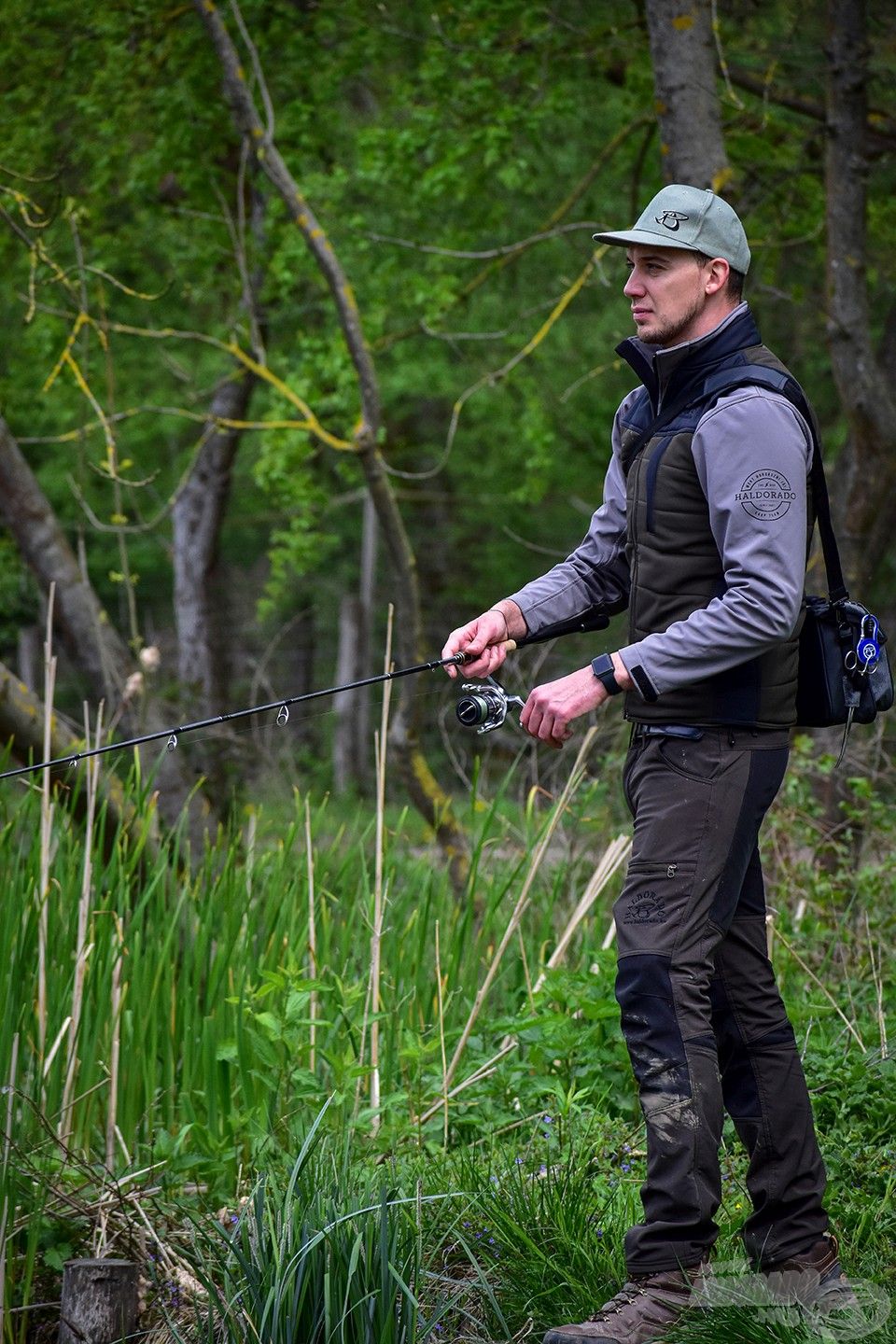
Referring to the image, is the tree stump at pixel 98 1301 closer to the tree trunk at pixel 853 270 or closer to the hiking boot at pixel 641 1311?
the hiking boot at pixel 641 1311

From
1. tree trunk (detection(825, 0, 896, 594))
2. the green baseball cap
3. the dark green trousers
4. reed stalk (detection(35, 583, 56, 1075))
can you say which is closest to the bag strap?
the green baseball cap

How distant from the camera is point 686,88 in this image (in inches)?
218

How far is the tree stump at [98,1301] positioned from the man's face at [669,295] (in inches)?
82.6

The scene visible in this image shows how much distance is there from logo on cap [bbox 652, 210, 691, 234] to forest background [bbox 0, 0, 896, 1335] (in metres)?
1.14

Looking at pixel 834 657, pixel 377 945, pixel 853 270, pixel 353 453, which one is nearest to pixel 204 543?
pixel 353 453

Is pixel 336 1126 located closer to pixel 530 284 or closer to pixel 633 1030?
pixel 633 1030

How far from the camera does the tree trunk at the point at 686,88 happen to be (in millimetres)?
5523

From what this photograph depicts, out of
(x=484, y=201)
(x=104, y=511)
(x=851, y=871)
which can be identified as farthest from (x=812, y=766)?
(x=104, y=511)

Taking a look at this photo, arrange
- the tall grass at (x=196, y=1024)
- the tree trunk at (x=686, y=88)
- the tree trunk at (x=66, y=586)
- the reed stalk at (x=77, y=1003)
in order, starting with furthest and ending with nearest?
the tree trunk at (x=66, y=586) < the tree trunk at (x=686, y=88) < the reed stalk at (x=77, y=1003) < the tall grass at (x=196, y=1024)

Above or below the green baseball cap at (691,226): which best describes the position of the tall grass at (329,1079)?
below

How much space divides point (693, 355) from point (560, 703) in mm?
685

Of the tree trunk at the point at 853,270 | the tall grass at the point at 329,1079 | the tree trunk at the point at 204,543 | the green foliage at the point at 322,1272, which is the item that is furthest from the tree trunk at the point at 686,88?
the tree trunk at the point at 204,543

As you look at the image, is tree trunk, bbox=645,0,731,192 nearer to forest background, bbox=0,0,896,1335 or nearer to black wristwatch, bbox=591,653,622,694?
forest background, bbox=0,0,896,1335

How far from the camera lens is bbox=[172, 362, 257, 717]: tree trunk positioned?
11.5m
